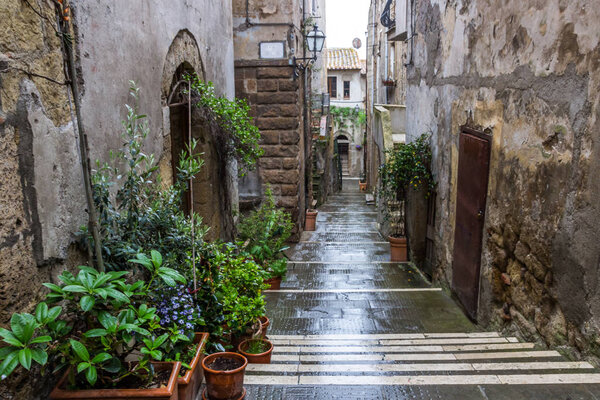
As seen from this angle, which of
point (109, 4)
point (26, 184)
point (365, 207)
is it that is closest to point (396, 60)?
point (365, 207)

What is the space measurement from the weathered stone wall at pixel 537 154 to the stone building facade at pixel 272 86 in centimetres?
411

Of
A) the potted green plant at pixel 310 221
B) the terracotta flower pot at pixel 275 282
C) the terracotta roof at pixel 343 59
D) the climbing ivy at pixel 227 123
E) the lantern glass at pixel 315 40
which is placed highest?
the terracotta roof at pixel 343 59

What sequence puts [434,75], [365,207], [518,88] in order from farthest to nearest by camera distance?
[365,207] → [434,75] → [518,88]

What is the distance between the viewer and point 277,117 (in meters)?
9.66

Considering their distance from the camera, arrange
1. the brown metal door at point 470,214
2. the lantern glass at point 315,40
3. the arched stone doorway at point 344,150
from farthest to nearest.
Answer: the arched stone doorway at point 344,150
the lantern glass at point 315,40
the brown metal door at point 470,214

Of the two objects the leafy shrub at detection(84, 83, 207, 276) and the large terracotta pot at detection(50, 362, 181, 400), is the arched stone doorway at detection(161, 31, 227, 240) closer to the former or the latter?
the leafy shrub at detection(84, 83, 207, 276)

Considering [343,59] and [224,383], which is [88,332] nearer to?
[224,383]

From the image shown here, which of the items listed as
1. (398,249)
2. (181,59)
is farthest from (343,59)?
(181,59)

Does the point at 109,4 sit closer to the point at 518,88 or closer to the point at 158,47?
the point at 158,47

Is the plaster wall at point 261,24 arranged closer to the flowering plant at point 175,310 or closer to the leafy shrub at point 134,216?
the leafy shrub at point 134,216

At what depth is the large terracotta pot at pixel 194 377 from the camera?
2611 mm

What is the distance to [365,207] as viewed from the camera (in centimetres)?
1792

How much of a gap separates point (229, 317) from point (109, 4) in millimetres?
2236

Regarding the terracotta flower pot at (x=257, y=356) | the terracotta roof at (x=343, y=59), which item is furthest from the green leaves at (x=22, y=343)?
the terracotta roof at (x=343, y=59)
